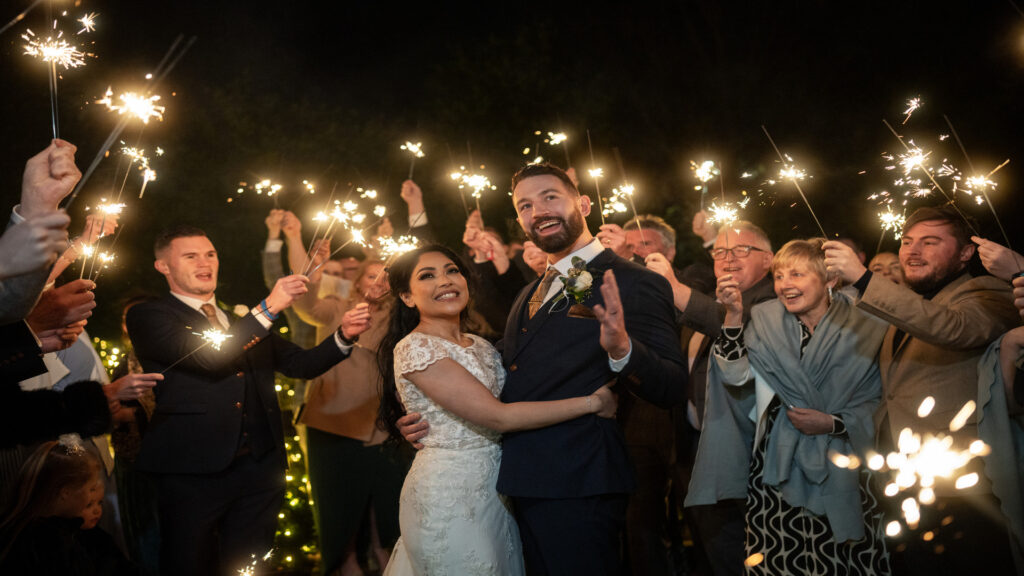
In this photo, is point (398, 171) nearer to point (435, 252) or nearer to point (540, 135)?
point (540, 135)

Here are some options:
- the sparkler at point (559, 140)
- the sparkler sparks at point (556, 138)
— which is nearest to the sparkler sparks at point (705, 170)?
the sparkler sparks at point (556, 138)

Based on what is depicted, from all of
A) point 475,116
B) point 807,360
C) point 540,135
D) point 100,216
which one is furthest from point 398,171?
point 807,360

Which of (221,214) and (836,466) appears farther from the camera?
(221,214)

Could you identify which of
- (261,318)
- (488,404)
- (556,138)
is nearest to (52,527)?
(261,318)

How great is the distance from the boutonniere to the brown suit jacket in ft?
4.40

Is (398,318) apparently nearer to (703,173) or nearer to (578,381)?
(578,381)

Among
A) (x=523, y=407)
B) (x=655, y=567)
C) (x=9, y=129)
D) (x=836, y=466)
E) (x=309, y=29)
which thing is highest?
(x=309, y=29)

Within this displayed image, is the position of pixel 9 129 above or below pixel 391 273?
above

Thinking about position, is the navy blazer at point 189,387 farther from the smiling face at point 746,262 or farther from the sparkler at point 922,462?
the sparkler at point 922,462

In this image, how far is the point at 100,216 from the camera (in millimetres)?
3666

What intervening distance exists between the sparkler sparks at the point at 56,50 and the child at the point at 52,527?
1.69 m

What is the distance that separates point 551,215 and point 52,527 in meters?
2.44

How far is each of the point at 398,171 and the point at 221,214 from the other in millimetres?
3144

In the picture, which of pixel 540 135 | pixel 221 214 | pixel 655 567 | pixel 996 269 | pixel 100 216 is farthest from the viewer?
pixel 540 135
